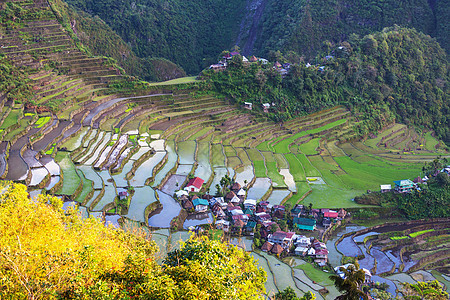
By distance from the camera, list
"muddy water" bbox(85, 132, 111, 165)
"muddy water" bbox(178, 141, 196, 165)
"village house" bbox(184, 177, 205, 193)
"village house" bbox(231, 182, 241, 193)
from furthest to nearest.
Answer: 1. "muddy water" bbox(178, 141, 196, 165)
2. "village house" bbox(231, 182, 241, 193)
3. "muddy water" bbox(85, 132, 111, 165)
4. "village house" bbox(184, 177, 205, 193)

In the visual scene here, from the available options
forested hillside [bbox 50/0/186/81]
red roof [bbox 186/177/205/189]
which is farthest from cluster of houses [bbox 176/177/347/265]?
forested hillside [bbox 50/0/186/81]

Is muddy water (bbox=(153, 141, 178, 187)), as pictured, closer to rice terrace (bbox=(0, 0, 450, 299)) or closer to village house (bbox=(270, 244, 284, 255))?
rice terrace (bbox=(0, 0, 450, 299))

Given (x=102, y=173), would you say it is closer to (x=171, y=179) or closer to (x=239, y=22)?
(x=171, y=179)

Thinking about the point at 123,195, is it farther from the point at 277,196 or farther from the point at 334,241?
the point at 334,241

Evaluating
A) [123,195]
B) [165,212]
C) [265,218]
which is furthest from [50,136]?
[265,218]

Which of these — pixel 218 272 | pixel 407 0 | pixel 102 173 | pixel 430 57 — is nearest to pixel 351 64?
pixel 430 57

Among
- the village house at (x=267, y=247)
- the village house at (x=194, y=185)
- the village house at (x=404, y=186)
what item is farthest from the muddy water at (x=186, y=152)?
the village house at (x=404, y=186)
